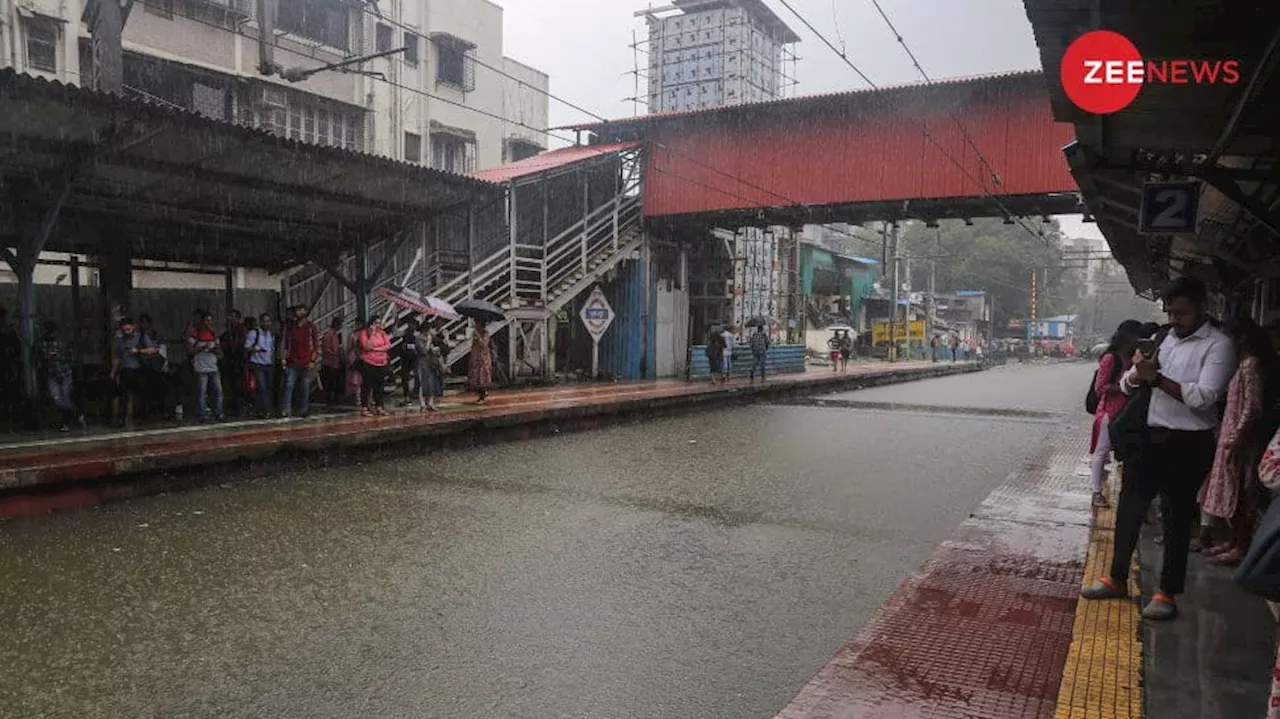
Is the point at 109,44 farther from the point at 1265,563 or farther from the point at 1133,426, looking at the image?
the point at 1265,563

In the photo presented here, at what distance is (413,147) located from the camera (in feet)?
84.5

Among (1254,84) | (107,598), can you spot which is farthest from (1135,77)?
(107,598)

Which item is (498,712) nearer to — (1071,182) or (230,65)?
(1071,182)

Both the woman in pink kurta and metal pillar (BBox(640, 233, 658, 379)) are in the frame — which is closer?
the woman in pink kurta

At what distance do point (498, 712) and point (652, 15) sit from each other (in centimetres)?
5087

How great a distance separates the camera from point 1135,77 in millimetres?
4676

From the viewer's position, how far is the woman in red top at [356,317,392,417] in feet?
41.6

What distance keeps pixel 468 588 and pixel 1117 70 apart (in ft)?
15.7

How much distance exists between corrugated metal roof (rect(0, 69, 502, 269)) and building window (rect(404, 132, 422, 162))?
36.9ft

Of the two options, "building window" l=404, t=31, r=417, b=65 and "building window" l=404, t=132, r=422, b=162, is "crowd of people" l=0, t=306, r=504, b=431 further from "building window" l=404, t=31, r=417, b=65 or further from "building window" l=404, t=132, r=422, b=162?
"building window" l=404, t=31, r=417, b=65

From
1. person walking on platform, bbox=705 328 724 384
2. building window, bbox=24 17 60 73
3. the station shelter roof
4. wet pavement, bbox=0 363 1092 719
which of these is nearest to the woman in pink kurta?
the station shelter roof

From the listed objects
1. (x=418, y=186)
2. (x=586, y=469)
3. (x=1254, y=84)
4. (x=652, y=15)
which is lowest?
(x=586, y=469)

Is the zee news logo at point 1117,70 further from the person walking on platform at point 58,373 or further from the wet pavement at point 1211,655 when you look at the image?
the person walking on platform at point 58,373

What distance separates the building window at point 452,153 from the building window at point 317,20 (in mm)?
3919
